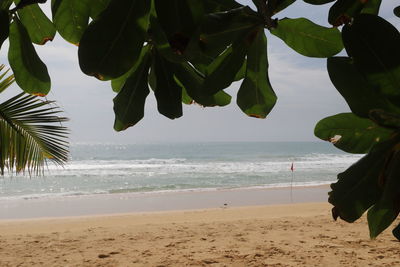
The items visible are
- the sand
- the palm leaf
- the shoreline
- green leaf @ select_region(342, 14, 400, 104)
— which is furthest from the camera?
the shoreline

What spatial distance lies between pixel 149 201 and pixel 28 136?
9.07 meters

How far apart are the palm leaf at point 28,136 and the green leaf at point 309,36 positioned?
2.63m

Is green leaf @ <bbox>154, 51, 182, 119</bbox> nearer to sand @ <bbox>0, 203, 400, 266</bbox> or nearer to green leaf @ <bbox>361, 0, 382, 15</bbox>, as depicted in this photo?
green leaf @ <bbox>361, 0, 382, 15</bbox>

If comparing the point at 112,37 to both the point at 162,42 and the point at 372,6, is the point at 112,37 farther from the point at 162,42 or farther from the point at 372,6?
the point at 372,6

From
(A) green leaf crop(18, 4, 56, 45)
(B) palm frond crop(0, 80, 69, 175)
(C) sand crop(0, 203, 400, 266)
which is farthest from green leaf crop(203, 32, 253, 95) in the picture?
(C) sand crop(0, 203, 400, 266)

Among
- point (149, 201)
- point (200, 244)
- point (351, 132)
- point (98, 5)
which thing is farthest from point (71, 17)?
point (149, 201)

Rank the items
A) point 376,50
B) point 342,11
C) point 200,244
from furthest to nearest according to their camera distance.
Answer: point 200,244
point 342,11
point 376,50

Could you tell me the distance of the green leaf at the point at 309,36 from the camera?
70 centimetres

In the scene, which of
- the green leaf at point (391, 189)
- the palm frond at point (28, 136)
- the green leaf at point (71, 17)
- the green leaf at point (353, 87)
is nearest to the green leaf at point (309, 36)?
the green leaf at point (353, 87)

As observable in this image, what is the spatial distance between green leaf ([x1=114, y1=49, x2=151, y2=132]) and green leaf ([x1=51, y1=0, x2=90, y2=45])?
129 millimetres

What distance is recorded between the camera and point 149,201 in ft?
39.9

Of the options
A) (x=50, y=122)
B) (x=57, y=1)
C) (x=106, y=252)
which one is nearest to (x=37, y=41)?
(x=57, y=1)

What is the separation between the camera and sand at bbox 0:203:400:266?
16.6ft

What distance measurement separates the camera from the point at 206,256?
5262 millimetres
